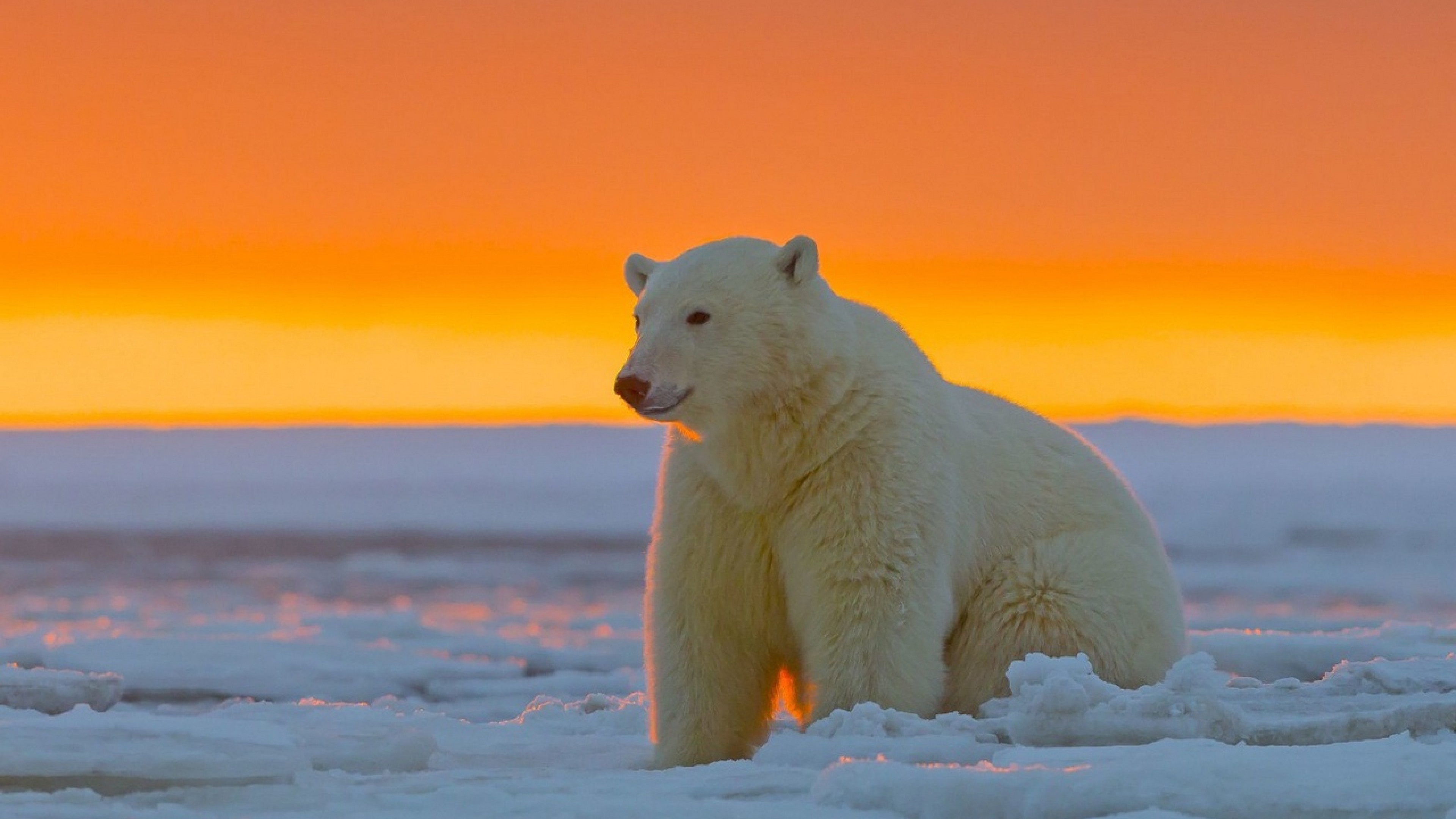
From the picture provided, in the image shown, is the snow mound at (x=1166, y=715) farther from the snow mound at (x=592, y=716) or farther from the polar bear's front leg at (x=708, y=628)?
the snow mound at (x=592, y=716)

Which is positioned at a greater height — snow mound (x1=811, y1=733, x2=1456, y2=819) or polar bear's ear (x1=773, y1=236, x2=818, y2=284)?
polar bear's ear (x1=773, y1=236, x2=818, y2=284)

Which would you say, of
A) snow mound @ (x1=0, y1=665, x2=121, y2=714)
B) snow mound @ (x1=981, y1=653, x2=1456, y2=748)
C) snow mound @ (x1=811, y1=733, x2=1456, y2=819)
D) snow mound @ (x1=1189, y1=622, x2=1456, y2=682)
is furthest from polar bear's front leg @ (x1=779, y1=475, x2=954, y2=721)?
snow mound @ (x1=1189, y1=622, x2=1456, y2=682)

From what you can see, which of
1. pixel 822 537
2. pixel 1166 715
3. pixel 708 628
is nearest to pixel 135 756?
pixel 708 628

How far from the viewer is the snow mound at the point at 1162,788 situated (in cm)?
352

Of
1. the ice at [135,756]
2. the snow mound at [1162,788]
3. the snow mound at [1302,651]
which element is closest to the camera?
the snow mound at [1162,788]

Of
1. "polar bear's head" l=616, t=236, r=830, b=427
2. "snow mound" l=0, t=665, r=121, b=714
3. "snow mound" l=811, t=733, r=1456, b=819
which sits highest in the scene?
"polar bear's head" l=616, t=236, r=830, b=427

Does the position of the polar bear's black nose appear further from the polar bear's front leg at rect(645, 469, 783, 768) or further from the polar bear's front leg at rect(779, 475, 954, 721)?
the polar bear's front leg at rect(779, 475, 954, 721)

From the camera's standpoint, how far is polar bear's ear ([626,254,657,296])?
210 inches

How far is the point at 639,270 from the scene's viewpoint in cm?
538

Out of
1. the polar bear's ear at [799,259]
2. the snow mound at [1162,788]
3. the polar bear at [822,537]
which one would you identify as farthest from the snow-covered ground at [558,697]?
the polar bear's ear at [799,259]

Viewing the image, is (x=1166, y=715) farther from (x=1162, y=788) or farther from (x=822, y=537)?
(x=822, y=537)

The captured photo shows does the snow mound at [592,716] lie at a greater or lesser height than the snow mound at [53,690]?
lesser

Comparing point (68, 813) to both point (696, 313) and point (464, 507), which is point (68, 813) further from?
point (464, 507)

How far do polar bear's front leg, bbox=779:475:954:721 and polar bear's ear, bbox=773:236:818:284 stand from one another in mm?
630
